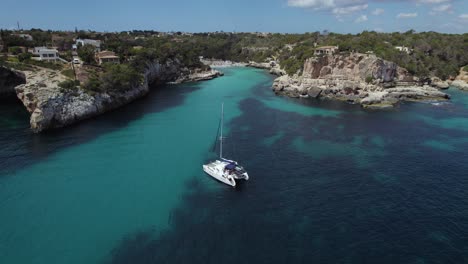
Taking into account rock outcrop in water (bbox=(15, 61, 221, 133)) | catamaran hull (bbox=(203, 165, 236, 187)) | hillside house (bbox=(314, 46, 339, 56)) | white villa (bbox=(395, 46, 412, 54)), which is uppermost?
white villa (bbox=(395, 46, 412, 54))

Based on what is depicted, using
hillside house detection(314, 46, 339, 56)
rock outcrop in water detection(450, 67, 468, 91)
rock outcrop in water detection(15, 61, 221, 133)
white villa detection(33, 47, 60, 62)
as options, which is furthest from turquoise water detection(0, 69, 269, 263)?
rock outcrop in water detection(450, 67, 468, 91)

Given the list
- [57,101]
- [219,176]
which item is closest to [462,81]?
[219,176]

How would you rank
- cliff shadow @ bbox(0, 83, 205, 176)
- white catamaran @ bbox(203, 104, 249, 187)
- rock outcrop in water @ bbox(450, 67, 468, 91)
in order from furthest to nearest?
rock outcrop in water @ bbox(450, 67, 468, 91) < cliff shadow @ bbox(0, 83, 205, 176) < white catamaran @ bbox(203, 104, 249, 187)

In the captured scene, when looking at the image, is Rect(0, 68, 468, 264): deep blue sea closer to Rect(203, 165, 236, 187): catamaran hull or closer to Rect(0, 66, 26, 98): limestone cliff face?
Rect(203, 165, 236, 187): catamaran hull

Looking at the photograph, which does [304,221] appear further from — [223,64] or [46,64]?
[223,64]

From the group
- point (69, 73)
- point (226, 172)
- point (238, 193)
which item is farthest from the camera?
point (69, 73)

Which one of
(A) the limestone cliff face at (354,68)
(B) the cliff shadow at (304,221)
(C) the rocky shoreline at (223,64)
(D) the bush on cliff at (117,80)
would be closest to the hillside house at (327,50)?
(A) the limestone cliff face at (354,68)

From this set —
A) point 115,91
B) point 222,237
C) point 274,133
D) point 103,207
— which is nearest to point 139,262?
point 222,237
